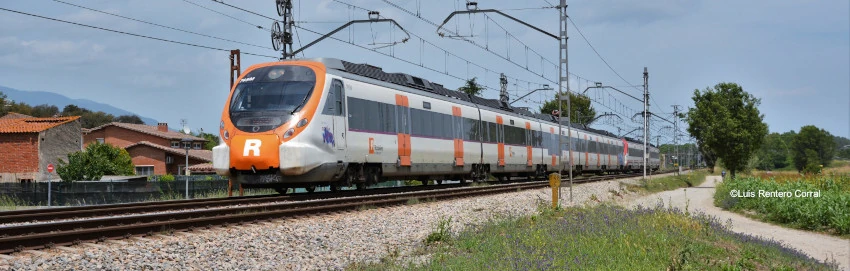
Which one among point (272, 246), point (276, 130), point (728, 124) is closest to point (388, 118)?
point (276, 130)

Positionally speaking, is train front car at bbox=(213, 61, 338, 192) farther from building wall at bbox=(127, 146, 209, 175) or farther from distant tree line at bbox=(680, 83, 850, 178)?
building wall at bbox=(127, 146, 209, 175)

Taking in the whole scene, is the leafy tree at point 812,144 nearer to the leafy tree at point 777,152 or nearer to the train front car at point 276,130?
the leafy tree at point 777,152

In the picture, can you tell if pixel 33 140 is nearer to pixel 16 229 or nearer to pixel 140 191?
pixel 140 191

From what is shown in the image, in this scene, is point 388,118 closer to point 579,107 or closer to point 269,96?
point 269,96

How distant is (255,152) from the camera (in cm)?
1634

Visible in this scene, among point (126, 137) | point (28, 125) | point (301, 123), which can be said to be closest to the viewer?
point (301, 123)

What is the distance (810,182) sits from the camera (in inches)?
1400

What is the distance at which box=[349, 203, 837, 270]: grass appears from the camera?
952cm

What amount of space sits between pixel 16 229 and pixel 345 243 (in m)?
4.19

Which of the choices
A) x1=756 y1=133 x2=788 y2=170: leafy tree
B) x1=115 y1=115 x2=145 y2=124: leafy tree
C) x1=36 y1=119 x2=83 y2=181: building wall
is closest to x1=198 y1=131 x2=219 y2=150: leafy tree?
x1=115 y1=115 x2=145 y2=124: leafy tree

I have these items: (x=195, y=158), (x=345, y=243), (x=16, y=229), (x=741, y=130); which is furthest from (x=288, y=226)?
(x=195, y=158)

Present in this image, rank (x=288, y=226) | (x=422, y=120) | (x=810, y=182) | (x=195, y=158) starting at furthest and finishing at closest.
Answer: (x=195, y=158) → (x=810, y=182) → (x=422, y=120) → (x=288, y=226)

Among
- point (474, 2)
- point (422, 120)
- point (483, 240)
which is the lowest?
point (483, 240)

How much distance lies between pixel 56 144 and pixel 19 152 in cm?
316
